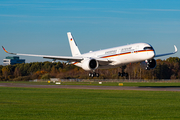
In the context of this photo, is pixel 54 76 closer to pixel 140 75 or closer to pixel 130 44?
pixel 140 75

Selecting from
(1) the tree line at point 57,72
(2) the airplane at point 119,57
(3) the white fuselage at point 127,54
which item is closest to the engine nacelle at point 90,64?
(2) the airplane at point 119,57

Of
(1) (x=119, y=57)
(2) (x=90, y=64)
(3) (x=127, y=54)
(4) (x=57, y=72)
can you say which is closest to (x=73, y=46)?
(2) (x=90, y=64)

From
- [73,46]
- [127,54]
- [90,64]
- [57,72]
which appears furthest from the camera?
[57,72]

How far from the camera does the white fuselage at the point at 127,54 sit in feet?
177

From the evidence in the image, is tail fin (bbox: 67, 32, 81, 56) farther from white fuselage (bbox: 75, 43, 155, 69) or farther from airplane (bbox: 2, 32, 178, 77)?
white fuselage (bbox: 75, 43, 155, 69)

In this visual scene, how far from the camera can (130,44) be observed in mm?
57500

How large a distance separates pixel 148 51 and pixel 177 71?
10829 centimetres

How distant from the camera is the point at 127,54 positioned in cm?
5634

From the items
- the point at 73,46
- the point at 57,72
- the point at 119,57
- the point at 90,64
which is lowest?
the point at 90,64

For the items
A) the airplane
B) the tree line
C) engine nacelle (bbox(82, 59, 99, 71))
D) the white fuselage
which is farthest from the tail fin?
the tree line

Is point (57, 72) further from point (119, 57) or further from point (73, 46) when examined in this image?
point (119, 57)

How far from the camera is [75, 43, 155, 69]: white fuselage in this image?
53938 millimetres

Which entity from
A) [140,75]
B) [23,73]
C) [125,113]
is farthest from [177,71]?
[125,113]

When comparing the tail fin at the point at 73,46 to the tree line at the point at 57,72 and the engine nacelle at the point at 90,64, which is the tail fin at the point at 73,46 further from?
the tree line at the point at 57,72
